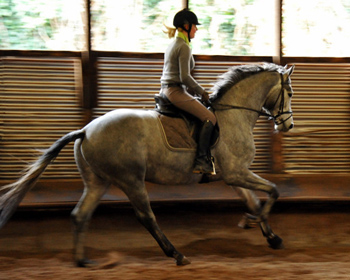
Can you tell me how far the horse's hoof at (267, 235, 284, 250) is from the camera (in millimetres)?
6465

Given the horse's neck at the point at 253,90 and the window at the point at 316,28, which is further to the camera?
the window at the point at 316,28

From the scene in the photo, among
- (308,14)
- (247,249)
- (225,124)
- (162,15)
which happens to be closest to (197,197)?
(247,249)

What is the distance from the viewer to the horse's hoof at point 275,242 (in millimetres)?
6465

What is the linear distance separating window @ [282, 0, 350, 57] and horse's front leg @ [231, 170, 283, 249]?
2.98 m

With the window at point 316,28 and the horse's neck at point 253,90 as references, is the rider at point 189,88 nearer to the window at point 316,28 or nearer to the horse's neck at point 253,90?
the horse's neck at point 253,90

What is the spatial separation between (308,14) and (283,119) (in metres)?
2.83

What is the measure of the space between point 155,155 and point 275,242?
6.44 feet

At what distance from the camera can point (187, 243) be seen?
7074 millimetres

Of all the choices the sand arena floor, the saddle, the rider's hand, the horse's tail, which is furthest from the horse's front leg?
the horse's tail

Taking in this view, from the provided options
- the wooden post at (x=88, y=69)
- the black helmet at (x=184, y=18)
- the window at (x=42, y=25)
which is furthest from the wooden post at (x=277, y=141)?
the window at (x=42, y=25)

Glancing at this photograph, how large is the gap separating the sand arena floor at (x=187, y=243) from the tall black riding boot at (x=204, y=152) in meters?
1.09

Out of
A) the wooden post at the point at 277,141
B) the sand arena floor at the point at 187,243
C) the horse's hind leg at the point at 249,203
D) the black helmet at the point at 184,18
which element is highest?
the black helmet at the point at 184,18

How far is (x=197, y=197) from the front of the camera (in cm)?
741

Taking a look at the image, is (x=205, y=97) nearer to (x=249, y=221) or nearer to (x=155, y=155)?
(x=155, y=155)
